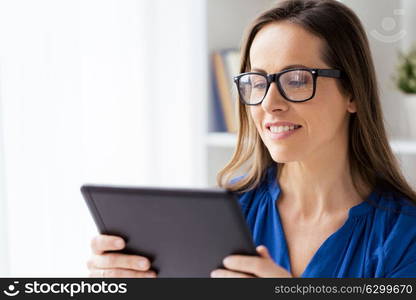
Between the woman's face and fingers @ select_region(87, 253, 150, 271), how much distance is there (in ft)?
1.38

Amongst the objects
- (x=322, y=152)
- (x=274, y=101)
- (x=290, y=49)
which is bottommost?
(x=322, y=152)

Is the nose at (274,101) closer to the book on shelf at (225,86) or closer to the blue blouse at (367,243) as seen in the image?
the blue blouse at (367,243)

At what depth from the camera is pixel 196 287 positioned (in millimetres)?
1160

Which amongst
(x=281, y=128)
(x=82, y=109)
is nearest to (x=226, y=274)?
(x=281, y=128)

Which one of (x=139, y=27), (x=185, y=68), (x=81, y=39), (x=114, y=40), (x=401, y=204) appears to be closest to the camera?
(x=401, y=204)

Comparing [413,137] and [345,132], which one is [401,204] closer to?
[345,132]

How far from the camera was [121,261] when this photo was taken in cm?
117

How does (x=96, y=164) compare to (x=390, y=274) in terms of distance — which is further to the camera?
(x=96, y=164)

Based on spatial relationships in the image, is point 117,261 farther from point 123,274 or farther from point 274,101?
point 274,101

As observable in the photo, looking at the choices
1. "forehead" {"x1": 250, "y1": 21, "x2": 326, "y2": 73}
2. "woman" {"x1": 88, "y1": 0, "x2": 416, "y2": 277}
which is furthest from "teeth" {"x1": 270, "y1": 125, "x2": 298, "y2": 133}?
"forehead" {"x1": 250, "y1": 21, "x2": 326, "y2": 73}

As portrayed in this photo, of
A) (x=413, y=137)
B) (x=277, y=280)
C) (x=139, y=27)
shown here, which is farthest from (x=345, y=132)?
(x=139, y=27)

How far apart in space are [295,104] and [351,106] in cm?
17

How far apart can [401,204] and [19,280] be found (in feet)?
3.09

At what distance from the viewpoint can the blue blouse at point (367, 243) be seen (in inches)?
51.4
